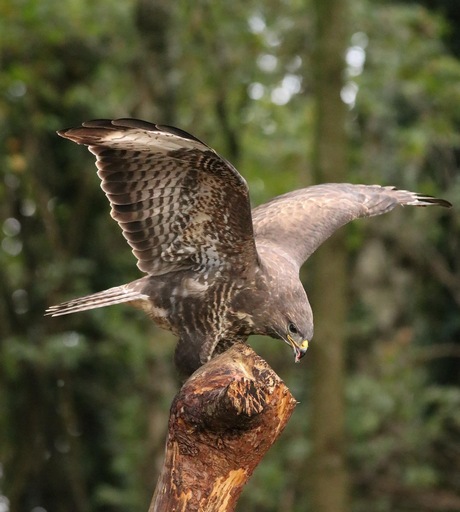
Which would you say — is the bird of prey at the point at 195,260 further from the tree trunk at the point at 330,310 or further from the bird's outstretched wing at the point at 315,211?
the tree trunk at the point at 330,310

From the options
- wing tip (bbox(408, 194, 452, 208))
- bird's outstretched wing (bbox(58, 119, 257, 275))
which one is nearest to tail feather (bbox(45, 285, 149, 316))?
bird's outstretched wing (bbox(58, 119, 257, 275))

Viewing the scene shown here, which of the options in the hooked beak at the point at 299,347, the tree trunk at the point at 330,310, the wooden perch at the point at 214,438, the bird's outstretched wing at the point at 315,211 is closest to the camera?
the wooden perch at the point at 214,438

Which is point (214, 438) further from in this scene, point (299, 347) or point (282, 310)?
point (282, 310)

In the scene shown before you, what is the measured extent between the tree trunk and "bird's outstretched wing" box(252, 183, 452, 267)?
2.69 metres

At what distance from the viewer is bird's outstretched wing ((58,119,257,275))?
5.41m

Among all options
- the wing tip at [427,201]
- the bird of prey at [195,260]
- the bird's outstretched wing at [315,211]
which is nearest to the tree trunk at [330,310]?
the bird's outstretched wing at [315,211]

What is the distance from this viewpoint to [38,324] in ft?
47.5

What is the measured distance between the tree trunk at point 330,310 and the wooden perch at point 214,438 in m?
5.48

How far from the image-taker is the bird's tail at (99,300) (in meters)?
5.84

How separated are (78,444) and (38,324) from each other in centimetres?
172

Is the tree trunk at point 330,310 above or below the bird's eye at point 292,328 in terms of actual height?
below

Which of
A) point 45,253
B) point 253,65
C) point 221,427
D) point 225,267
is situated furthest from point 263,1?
point 221,427

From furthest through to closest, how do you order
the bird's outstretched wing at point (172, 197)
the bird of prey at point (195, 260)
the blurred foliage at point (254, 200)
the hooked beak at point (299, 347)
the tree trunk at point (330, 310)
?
the blurred foliage at point (254, 200) → the tree trunk at point (330, 310) → the hooked beak at point (299, 347) → the bird of prey at point (195, 260) → the bird's outstretched wing at point (172, 197)

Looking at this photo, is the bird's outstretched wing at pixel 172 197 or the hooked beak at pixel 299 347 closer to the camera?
the bird's outstretched wing at pixel 172 197
